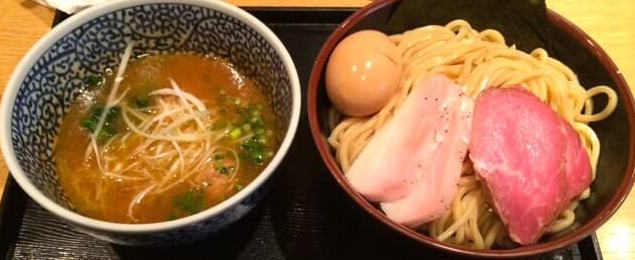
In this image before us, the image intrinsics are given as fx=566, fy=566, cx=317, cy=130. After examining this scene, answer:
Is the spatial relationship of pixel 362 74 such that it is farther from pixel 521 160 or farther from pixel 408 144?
pixel 521 160

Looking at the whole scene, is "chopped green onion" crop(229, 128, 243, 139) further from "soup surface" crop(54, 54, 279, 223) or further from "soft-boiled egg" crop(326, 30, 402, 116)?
"soft-boiled egg" crop(326, 30, 402, 116)

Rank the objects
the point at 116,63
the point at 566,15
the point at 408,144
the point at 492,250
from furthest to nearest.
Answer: the point at 566,15
the point at 116,63
the point at 408,144
the point at 492,250

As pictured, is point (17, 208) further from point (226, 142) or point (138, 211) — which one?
point (226, 142)

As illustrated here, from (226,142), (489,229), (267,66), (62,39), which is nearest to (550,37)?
(489,229)

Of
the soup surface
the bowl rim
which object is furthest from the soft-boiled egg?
the soup surface

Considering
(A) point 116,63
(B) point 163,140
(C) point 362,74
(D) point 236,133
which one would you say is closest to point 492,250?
(C) point 362,74

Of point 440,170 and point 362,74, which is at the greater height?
point 362,74
